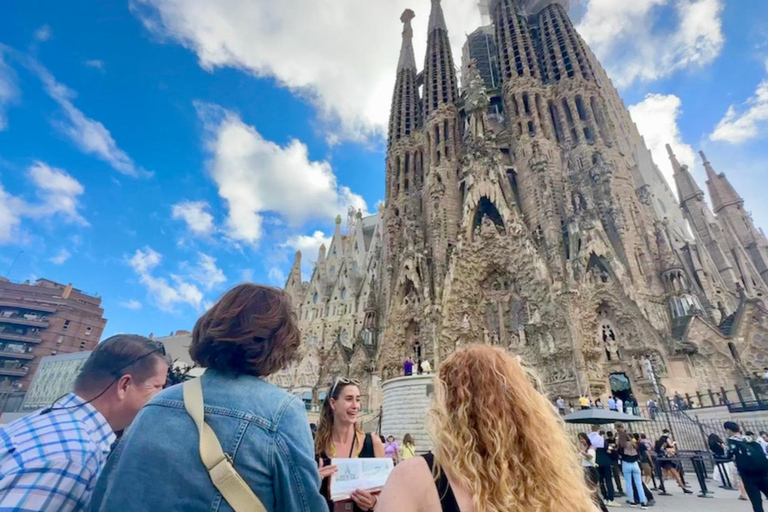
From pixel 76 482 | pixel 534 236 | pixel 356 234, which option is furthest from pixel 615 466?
pixel 356 234

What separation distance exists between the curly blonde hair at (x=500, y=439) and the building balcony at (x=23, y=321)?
49.5m

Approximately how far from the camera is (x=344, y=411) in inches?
105

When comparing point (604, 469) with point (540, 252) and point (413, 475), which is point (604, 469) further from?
point (540, 252)

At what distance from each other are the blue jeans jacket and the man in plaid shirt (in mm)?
290

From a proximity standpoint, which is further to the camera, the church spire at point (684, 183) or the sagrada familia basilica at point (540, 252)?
the church spire at point (684, 183)

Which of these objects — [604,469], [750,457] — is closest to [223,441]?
[750,457]

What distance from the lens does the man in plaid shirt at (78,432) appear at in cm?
135

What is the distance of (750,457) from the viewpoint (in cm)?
530

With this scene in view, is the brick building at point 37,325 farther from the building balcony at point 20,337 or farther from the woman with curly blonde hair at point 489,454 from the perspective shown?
the woman with curly blonde hair at point 489,454

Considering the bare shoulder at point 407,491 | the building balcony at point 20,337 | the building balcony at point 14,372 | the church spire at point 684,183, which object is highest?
the church spire at point 684,183

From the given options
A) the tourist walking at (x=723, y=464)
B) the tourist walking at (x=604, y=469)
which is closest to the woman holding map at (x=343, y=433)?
the tourist walking at (x=604, y=469)

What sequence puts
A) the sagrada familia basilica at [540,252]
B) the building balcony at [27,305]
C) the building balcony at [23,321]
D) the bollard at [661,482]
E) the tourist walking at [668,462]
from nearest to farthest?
the bollard at [661,482] → the tourist walking at [668,462] → the sagrada familia basilica at [540,252] → the building balcony at [23,321] → the building balcony at [27,305]

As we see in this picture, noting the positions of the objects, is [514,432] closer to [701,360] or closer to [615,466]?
[615,466]

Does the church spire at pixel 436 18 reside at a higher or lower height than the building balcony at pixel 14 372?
higher
